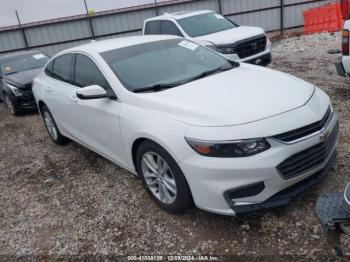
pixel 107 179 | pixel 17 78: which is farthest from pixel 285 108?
pixel 17 78

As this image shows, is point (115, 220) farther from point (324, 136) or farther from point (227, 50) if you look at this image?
point (227, 50)

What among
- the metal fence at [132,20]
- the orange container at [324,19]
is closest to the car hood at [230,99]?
→ the orange container at [324,19]

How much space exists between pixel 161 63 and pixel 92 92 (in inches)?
32.9

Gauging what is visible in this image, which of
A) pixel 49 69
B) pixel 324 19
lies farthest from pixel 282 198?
pixel 324 19

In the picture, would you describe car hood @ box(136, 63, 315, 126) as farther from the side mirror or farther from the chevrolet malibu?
the side mirror

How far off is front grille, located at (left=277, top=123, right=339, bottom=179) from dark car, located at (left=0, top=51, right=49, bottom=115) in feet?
23.2

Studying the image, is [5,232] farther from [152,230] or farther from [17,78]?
[17,78]

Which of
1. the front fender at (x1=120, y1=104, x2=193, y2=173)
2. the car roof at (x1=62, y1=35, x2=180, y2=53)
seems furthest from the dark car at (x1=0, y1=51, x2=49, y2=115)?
the front fender at (x1=120, y1=104, x2=193, y2=173)

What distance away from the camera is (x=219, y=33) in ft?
29.1

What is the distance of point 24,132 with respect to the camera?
726 centimetres

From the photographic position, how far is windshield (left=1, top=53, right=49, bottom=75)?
937cm

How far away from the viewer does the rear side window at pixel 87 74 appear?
4023 millimetres

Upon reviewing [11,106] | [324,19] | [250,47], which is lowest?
[324,19]

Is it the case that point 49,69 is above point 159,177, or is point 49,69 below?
above
